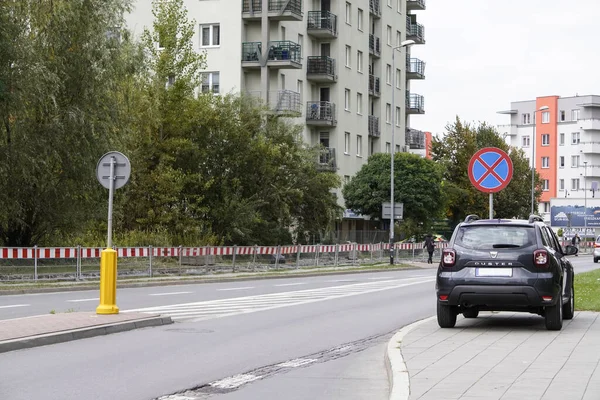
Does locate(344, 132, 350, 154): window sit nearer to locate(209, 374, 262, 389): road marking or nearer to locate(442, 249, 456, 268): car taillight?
locate(442, 249, 456, 268): car taillight

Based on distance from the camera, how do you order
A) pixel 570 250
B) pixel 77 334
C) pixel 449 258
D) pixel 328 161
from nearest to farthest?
pixel 77 334 → pixel 449 258 → pixel 570 250 → pixel 328 161

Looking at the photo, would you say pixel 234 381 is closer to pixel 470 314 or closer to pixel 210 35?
pixel 470 314

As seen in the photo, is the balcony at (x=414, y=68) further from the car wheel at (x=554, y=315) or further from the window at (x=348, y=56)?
the car wheel at (x=554, y=315)

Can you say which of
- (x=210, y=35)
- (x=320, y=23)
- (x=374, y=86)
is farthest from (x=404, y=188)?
(x=210, y=35)

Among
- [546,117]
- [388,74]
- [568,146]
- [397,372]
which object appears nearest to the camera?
[397,372]

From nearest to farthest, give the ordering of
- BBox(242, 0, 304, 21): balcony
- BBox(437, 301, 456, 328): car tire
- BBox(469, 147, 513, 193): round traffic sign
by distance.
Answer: BBox(437, 301, 456, 328): car tire < BBox(469, 147, 513, 193): round traffic sign < BBox(242, 0, 304, 21): balcony

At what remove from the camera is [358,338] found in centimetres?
1535

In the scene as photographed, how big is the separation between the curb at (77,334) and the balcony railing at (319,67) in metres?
49.9

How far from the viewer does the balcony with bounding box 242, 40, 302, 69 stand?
6062 centimetres

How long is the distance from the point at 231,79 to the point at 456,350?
50937mm

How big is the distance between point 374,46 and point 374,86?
2.91 meters

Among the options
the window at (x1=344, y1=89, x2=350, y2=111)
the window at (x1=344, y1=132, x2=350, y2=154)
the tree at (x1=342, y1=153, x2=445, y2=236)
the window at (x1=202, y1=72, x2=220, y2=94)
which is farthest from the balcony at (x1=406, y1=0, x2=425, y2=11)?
the window at (x1=202, y1=72, x2=220, y2=94)

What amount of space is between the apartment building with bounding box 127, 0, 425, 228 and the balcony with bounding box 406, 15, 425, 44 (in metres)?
0.11

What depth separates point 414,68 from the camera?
8338 cm
